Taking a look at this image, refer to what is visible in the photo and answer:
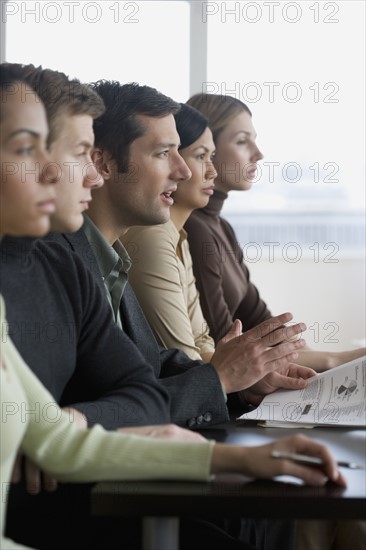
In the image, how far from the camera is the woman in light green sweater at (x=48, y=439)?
1106 mm

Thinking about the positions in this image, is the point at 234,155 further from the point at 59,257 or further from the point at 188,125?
the point at 59,257

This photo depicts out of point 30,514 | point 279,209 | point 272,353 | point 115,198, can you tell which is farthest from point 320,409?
point 279,209

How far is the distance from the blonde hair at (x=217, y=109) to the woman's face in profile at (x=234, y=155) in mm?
16

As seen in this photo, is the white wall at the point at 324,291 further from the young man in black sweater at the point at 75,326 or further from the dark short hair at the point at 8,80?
the dark short hair at the point at 8,80

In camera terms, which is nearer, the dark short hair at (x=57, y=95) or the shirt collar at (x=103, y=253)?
the dark short hair at (x=57, y=95)

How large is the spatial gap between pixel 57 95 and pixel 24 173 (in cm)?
33

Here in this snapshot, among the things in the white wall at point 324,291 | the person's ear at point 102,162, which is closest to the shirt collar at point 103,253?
the person's ear at point 102,162

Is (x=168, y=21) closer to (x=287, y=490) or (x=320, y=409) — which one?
(x=320, y=409)

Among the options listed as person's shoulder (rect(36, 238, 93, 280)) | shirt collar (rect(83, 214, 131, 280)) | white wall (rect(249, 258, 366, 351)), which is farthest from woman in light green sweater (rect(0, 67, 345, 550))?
white wall (rect(249, 258, 366, 351))

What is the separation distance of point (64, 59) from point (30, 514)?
4110 millimetres

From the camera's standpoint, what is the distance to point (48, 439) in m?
1.16

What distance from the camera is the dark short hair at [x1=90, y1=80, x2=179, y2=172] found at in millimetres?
2143

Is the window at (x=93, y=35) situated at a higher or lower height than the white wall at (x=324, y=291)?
higher

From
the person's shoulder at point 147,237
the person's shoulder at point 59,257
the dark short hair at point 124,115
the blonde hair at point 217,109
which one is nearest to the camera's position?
the person's shoulder at point 59,257
